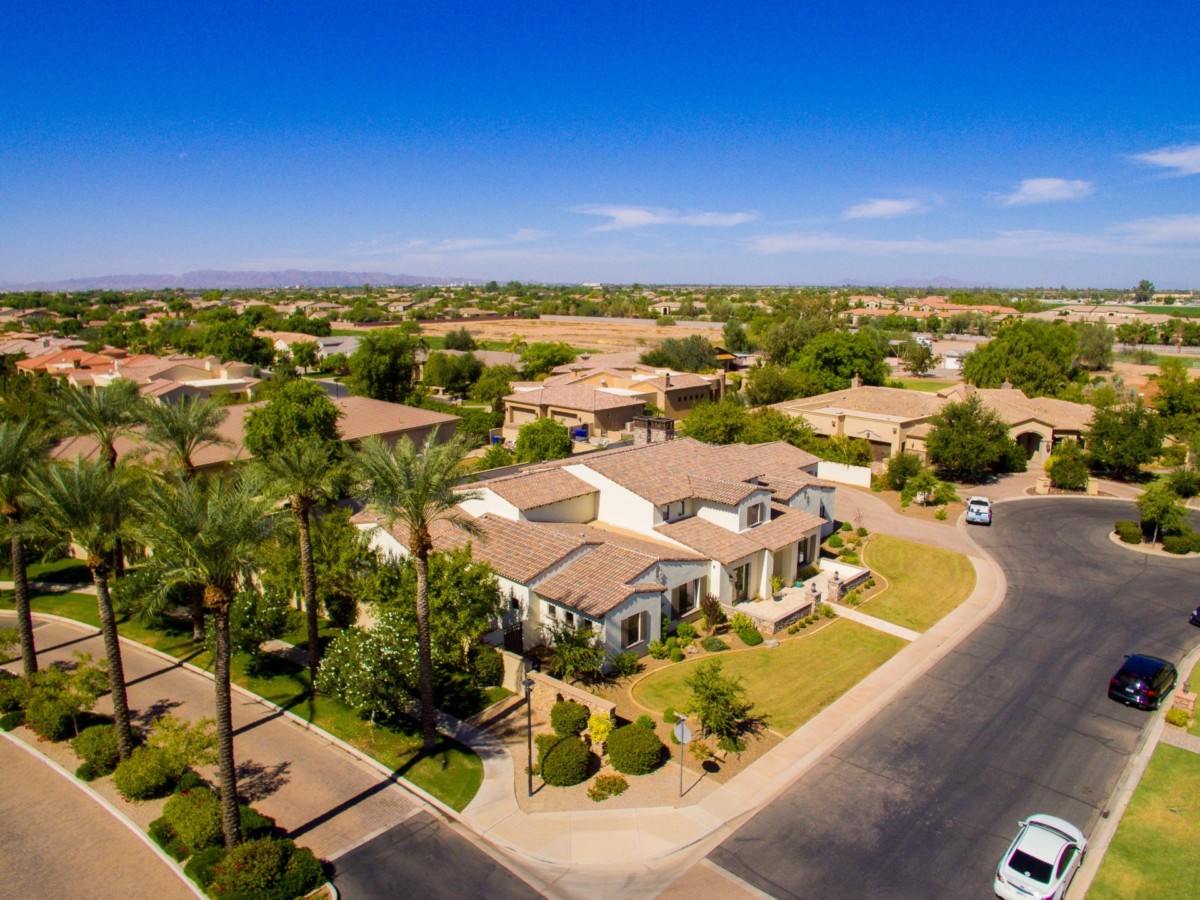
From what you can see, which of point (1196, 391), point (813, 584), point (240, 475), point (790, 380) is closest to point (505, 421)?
point (790, 380)

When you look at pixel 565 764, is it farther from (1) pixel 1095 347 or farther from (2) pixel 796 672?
(1) pixel 1095 347

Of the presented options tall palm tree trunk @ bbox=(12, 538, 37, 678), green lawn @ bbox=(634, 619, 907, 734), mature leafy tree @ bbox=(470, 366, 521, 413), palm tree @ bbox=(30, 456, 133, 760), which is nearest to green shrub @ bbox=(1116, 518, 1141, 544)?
green lawn @ bbox=(634, 619, 907, 734)

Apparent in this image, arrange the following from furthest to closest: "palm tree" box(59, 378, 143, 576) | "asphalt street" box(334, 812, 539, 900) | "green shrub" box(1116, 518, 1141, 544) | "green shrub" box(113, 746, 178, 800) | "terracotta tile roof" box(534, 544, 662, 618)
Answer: "green shrub" box(1116, 518, 1141, 544) < "palm tree" box(59, 378, 143, 576) < "terracotta tile roof" box(534, 544, 662, 618) < "green shrub" box(113, 746, 178, 800) < "asphalt street" box(334, 812, 539, 900)

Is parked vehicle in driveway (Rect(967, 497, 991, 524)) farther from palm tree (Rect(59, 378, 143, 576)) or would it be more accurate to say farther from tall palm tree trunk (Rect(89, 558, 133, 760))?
palm tree (Rect(59, 378, 143, 576))

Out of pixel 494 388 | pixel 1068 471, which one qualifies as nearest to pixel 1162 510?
pixel 1068 471

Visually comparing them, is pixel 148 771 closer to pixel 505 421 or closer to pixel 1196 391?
pixel 505 421

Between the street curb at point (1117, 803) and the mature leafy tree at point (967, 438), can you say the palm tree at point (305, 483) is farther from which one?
the mature leafy tree at point (967, 438)

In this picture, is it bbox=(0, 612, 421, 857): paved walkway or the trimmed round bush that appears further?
the trimmed round bush
